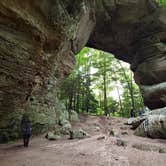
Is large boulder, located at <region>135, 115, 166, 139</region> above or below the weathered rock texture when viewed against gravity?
below

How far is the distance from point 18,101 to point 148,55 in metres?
15.7

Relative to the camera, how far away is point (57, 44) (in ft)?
23.6

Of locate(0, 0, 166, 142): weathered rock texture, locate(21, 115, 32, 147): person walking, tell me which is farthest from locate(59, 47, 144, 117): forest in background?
locate(21, 115, 32, 147): person walking

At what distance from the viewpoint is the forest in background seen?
20177 millimetres

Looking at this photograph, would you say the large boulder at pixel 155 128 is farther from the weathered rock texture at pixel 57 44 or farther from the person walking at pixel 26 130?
the person walking at pixel 26 130

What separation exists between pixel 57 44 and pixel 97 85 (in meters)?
17.8

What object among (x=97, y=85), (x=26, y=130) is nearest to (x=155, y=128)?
(x=26, y=130)

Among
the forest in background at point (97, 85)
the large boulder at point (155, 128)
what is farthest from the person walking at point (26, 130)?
the forest in background at point (97, 85)

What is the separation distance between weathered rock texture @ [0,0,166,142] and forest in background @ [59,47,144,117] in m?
4.50

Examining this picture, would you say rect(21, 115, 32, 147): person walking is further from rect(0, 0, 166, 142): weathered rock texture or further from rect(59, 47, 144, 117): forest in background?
rect(59, 47, 144, 117): forest in background

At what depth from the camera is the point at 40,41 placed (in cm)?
676

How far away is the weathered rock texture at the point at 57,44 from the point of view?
19.9ft

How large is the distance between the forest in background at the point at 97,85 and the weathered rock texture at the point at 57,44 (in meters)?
4.50

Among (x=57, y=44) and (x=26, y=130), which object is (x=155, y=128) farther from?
(x=57, y=44)
